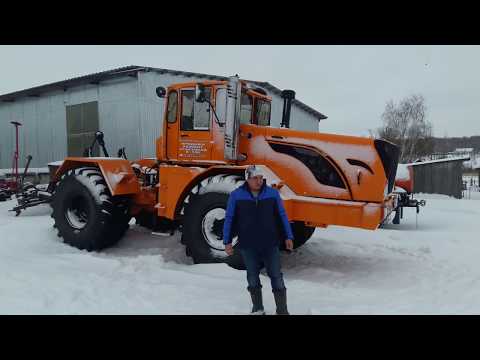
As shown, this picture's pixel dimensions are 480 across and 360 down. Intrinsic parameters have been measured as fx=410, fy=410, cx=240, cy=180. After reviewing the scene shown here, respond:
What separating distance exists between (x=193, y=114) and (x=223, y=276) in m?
2.63

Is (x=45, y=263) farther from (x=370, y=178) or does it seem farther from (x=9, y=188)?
(x=9, y=188)

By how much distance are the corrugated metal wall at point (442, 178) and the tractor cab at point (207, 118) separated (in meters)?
15.2

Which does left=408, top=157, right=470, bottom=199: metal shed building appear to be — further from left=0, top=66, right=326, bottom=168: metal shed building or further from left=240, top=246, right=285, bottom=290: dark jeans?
left=240, top=246, right=285, bottom=290: dark jeans

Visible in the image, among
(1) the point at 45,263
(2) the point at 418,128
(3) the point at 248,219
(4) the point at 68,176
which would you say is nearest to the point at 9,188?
(4) the point at 68,176

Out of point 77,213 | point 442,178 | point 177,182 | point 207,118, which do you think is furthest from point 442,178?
point 77,213

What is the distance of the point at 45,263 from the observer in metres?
5.82

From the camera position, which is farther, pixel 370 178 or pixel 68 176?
pixel 68 176

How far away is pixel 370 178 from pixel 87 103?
1320 centimetres

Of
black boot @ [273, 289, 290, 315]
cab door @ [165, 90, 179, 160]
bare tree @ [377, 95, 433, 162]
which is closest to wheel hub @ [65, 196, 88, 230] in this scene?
cab door @ [165, 90, 179, 160]

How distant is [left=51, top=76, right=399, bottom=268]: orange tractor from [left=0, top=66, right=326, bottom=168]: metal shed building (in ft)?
24.2

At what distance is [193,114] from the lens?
6.55m

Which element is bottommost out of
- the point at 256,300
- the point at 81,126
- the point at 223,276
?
the point at 223,276

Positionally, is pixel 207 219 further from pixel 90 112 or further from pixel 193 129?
pixel 90 112

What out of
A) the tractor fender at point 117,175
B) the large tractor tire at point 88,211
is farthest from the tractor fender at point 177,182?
the large tractor tire at point 88,211
